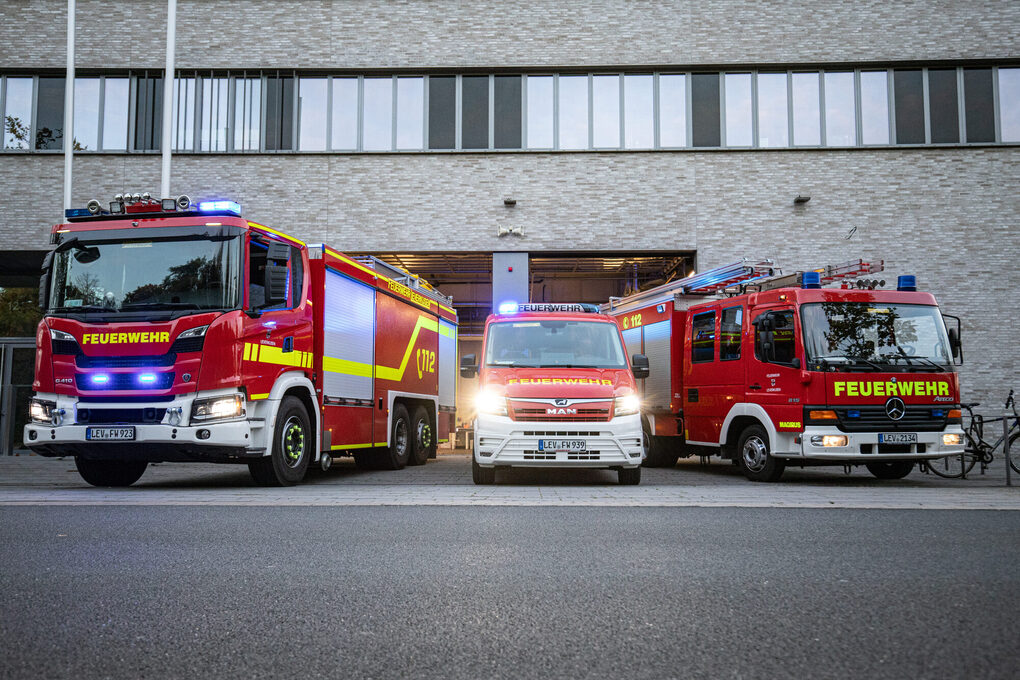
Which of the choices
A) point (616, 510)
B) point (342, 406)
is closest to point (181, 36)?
point (342, 406)

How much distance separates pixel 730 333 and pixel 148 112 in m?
16.4

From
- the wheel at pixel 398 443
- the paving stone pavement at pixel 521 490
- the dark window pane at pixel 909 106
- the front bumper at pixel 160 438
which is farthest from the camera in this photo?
the dark window pane at pixel 909 106

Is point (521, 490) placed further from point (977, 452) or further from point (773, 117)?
point (773, 117)

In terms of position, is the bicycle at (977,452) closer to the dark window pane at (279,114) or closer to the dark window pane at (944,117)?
the dark window pane at (944,117)

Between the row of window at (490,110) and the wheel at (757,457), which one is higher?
the row of window at (490,110)

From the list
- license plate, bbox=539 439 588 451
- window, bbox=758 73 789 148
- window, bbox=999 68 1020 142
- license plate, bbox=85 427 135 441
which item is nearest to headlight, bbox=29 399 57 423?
license plate, bbox=85 427 135 441

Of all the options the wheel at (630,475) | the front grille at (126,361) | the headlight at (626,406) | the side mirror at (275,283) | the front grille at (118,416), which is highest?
the side mirror at (275,283)

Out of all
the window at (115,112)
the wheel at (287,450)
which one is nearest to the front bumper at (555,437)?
the wheel at (287,450)

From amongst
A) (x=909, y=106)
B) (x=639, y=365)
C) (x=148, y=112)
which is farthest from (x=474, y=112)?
(x=639, y=365)

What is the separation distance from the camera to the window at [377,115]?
889 inches

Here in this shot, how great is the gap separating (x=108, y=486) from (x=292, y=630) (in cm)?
867

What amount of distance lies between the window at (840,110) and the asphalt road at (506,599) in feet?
53.6

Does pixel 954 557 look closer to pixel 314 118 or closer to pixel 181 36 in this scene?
pixel 314 118

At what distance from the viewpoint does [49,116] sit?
22719mm
